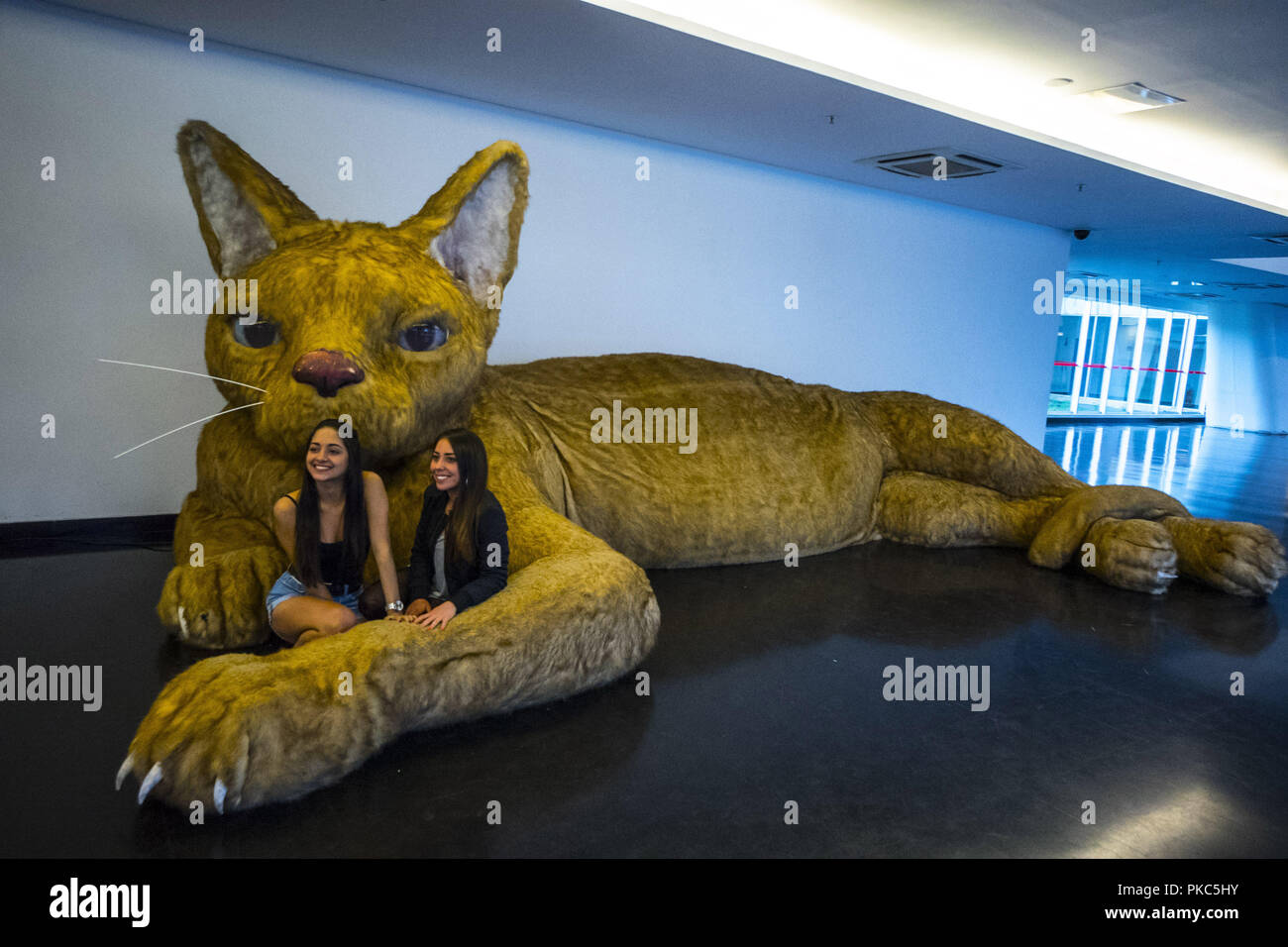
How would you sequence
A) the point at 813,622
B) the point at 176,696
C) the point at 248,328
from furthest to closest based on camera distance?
1. the point at 813,622
2. the point at 248,328
3. the point at 176,696

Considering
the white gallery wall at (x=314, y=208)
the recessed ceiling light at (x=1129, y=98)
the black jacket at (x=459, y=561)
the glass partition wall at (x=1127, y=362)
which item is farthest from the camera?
the glass partition wall at (x=1127, y=362)

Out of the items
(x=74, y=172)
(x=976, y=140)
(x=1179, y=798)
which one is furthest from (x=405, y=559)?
(x=976, y=140)

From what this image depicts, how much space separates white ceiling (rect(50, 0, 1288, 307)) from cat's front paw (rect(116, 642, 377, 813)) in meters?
2.54

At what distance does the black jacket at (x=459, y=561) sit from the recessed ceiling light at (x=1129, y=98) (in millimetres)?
4064

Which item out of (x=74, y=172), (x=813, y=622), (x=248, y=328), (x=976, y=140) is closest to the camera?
(x=248, y=328)

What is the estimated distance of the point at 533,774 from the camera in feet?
5.86

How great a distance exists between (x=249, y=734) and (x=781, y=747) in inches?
43.0

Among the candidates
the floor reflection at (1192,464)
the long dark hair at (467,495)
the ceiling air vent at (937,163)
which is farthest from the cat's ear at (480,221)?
the floor reflection at (1192,464)

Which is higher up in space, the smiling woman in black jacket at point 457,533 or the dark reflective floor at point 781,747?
the smiling woman in black jacket at point 457,533

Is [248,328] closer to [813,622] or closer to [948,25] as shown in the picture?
[813,622]

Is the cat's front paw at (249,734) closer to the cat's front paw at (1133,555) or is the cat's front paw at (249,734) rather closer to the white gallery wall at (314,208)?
the white gallery wall at (314,208)

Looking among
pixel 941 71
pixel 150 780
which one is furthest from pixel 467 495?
pixel 941 71

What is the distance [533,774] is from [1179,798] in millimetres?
1335

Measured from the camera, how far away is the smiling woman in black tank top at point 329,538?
2.10 meters
